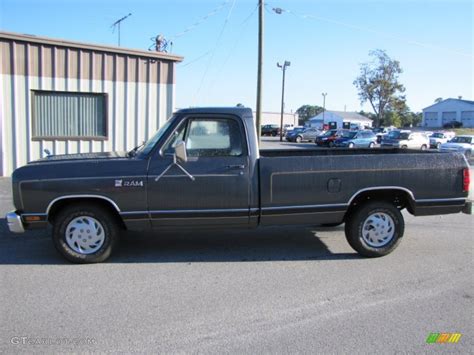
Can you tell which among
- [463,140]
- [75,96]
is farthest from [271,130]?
[75,96]

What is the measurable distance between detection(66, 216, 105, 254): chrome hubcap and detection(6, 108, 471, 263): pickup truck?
0.04 feet

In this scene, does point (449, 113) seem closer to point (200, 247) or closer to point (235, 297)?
point (200, 247)

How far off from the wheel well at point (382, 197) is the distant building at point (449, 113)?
3858 inches

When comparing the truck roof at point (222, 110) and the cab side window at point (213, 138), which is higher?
the truck roof at point (222, 110)

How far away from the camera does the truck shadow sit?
5719 millimetres

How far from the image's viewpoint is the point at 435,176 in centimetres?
572

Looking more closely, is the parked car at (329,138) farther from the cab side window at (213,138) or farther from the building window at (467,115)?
the building window at (467,115)

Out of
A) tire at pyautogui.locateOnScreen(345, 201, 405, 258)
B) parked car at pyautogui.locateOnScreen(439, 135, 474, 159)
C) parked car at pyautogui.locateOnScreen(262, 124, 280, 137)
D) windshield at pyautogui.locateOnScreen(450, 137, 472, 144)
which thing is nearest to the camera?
tire at pyautogui.locateOnScreen(345, 201, 405, 258)

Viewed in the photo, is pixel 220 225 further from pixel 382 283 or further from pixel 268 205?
pixel 382 283

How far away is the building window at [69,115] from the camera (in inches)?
466

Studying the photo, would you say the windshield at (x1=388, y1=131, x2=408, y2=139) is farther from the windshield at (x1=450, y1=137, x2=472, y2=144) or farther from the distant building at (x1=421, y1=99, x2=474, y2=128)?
the distant building at (x1=421, y1=99, x2=474, y2=128)

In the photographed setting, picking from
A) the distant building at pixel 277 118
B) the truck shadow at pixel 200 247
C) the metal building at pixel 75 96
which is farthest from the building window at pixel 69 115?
the distant building at pixel 277 118

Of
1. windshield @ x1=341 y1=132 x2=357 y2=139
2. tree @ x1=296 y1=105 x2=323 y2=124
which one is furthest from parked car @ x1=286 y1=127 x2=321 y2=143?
tree @ x1=296 y1=105 x2=323 y2=124

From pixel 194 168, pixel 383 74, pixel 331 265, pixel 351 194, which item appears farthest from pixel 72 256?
pixel 383 74
